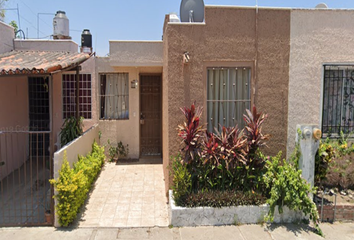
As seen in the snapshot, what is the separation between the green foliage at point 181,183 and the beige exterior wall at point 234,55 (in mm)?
511

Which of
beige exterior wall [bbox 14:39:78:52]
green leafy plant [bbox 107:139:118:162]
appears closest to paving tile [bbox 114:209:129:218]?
green leafy plant [bbox 107:139:118:162]

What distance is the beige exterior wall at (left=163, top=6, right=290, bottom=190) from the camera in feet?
19.0

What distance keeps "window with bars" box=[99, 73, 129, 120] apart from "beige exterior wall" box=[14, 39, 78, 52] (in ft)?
6.07

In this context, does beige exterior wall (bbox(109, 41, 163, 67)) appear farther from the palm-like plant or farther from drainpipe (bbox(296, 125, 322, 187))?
Result: drainpipe (bbox(296, 125, 322, 187))

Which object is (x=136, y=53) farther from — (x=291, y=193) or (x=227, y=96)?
(x=291, y=193)

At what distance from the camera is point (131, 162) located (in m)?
9.48

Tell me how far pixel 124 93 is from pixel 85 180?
14.4ft

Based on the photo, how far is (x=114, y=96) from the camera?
983 cm

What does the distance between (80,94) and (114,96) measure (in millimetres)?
1228

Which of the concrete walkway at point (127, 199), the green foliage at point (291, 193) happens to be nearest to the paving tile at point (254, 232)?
the green foliage at point (291, 193)

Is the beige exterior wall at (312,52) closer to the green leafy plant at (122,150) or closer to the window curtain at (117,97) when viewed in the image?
the green leafy plant at (122,150)

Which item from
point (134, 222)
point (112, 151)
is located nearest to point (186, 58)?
point (134, 222)

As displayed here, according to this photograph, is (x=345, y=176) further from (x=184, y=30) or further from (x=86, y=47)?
(x=86, y=47)

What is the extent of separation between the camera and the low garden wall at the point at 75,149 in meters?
5.29
